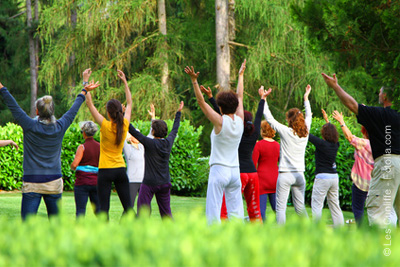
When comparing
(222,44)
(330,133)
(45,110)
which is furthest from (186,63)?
(45,110)

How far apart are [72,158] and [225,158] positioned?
11043 millimetres

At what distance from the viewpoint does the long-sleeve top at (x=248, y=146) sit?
22.2 ft

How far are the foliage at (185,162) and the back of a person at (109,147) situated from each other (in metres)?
8.77

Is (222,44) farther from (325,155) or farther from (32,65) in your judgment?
(32,65)

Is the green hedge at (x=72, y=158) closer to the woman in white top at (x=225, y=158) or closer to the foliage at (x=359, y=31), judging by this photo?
the foliage at (x=359, y=31)

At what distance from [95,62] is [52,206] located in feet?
57.5

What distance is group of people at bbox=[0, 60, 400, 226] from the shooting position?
5.47 meters

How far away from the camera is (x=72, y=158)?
51.8 ft

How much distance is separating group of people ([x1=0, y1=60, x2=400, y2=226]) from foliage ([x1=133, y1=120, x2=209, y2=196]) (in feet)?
23.0

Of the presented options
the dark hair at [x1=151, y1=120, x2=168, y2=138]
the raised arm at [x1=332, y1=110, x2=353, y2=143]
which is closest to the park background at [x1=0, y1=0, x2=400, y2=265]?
the raised arm at [x1=332, y1=110, x2=353, y2=143]

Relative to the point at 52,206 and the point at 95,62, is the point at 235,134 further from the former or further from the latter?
the point at 95,62

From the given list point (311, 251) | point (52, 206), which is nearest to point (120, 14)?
point (52, 206)

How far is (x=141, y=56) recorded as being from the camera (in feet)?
78.1

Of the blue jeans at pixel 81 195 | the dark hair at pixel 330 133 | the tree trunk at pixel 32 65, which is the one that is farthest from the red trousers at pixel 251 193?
the tree trunk at pixel 32 65
